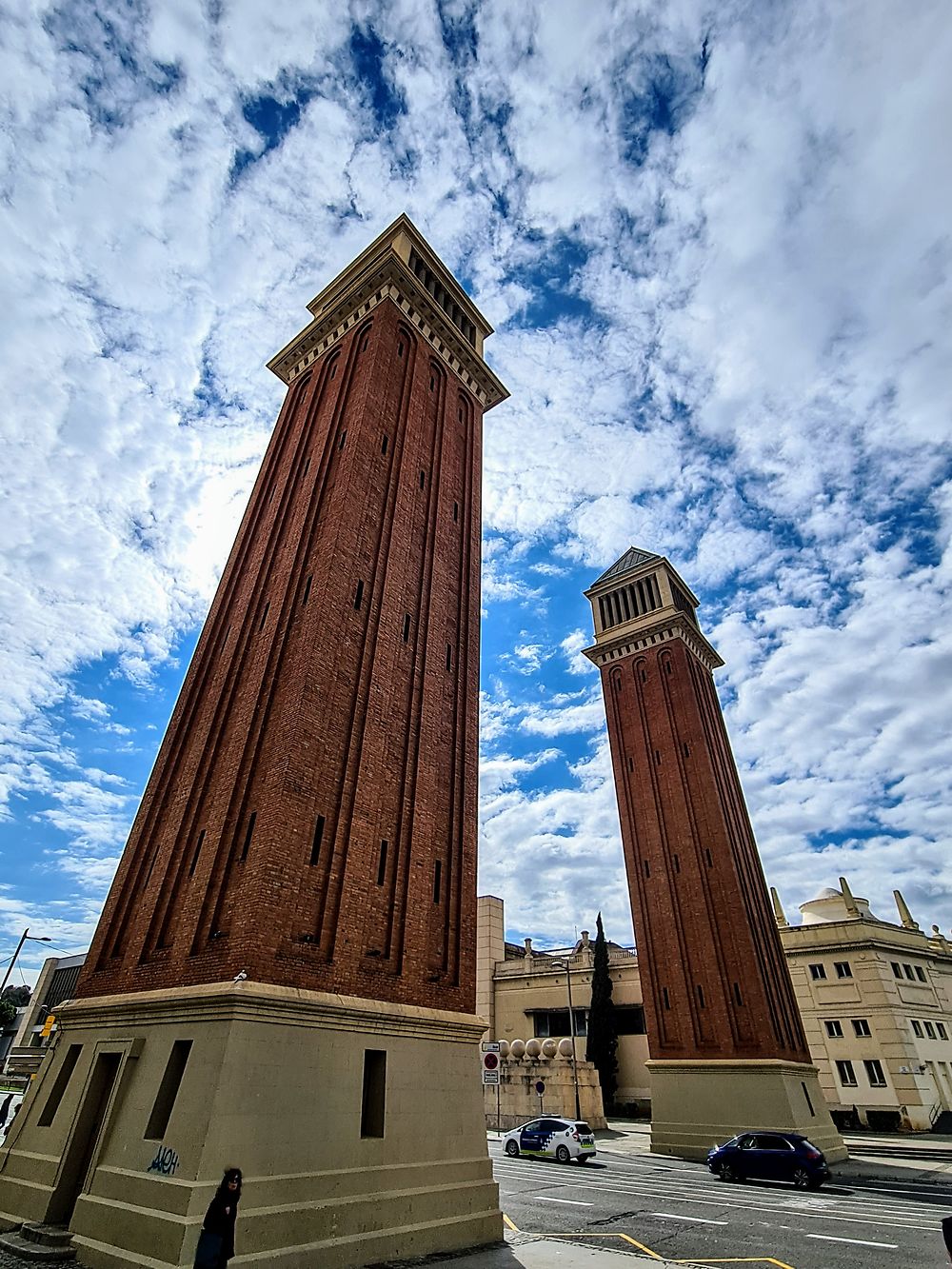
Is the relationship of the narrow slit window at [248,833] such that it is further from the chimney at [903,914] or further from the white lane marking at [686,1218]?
the chimney at [903,914]

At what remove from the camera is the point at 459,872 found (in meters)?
18.6

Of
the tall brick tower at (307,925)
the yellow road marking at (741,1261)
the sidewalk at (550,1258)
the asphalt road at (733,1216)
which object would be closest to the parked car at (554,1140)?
the asphalt road at (733,1216)

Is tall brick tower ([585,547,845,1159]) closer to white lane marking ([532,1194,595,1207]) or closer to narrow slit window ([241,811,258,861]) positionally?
white lane marking ([532,1194,595,1207])

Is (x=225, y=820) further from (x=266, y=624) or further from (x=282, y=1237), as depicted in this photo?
(x=282, y=1237)

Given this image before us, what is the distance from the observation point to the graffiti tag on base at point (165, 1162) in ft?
36.5

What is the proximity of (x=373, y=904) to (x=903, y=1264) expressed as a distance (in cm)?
1156

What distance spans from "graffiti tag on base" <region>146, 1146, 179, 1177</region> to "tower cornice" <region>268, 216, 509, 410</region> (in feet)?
87.2

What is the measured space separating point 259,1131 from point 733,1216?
41.8 ft

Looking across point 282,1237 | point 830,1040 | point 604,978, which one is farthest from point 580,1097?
point 282,1237

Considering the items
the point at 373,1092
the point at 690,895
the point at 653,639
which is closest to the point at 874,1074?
the point at 690,895

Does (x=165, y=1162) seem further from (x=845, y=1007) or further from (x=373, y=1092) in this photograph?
(x=845, y=1007)

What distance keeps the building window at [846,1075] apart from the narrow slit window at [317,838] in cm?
4333

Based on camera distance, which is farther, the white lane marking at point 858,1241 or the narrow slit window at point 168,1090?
the white lane marking at point 858,1241

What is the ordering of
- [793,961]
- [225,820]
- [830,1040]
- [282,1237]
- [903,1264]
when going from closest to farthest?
[282,1237], [903,1264], [225,820], [830,1040], [793,961]
